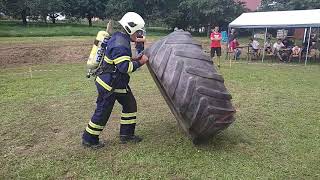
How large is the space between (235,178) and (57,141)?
2.75 meters

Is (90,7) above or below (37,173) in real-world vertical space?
above

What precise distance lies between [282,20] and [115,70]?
13.9m

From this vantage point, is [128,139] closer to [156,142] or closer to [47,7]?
[156,142]

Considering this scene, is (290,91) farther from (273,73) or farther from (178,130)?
(178,130)

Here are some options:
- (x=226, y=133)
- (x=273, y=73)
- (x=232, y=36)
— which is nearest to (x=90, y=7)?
(x=232, y=36)

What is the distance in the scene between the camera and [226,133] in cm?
564

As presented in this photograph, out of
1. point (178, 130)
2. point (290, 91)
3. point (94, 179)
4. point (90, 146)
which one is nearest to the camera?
point (94, 179)

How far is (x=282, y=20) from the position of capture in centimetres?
1680

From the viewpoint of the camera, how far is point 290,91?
9.04 m

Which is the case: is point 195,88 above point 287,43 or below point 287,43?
above

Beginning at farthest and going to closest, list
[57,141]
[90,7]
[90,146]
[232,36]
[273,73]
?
1. [90,7]
2. [232,36]
3. [273,73]
4. [57,141]
5. [90,146]

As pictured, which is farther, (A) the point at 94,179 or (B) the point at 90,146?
(B) the point at 90,146

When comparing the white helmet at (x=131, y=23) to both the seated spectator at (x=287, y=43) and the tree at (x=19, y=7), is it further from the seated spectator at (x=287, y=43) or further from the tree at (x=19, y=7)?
the tree at (x=19, y=7)

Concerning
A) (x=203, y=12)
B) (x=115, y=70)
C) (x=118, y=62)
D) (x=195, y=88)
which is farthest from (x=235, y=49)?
(x=203, y=12)
